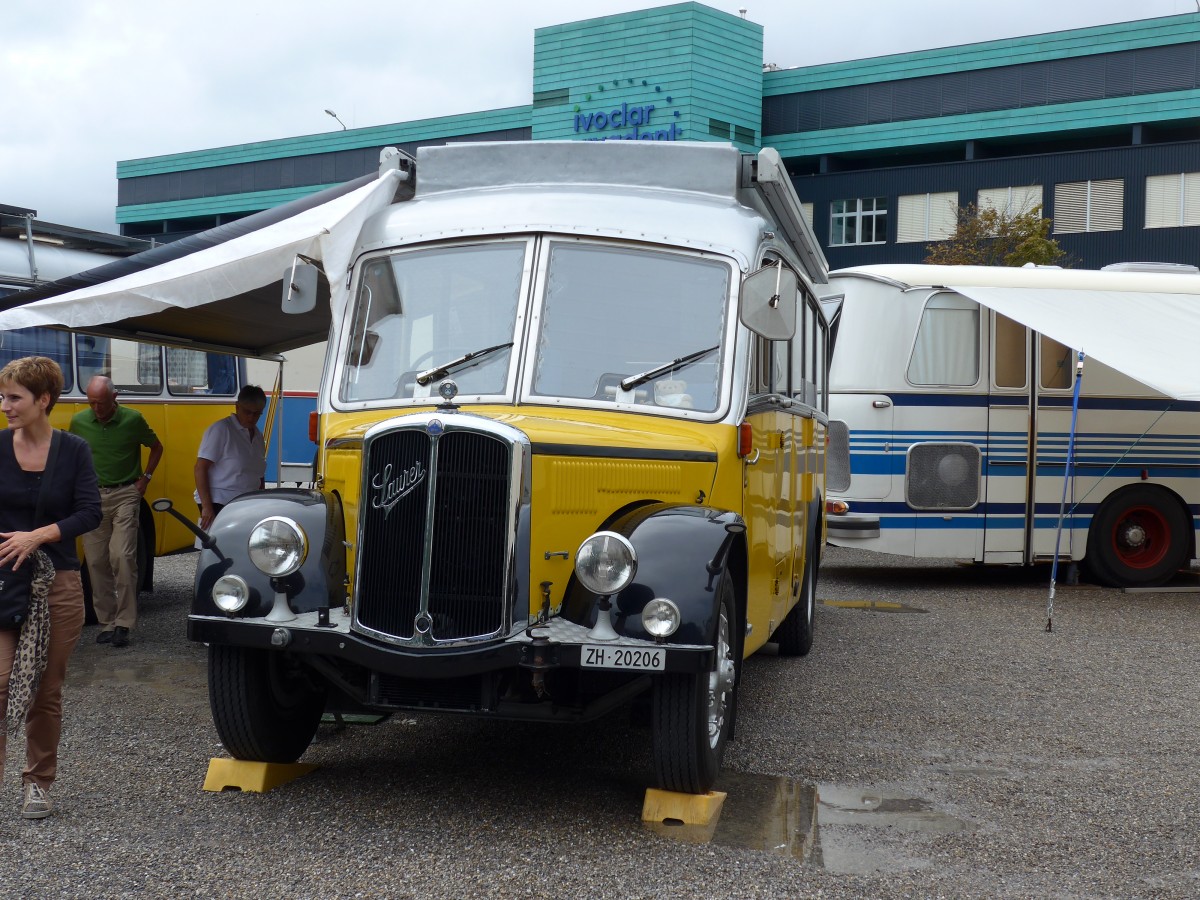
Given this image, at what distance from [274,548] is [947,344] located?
9.25 meters

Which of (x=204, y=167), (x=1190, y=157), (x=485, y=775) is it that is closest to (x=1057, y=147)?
(x=1190, y=157)

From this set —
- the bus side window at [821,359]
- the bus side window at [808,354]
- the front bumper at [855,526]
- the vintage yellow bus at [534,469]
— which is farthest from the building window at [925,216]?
the vintage yellow bus at [534,469]

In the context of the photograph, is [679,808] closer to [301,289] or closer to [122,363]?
[301,289]

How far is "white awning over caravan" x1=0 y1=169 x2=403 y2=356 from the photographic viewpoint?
658 centimetres

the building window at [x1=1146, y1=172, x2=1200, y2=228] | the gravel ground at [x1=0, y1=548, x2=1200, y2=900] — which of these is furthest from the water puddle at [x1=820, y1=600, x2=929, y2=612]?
the building window at [x1=1146, y1=172, x2=1200, y2=228]

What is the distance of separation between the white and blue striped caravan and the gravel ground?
13.4ft

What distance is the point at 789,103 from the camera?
45094 mm

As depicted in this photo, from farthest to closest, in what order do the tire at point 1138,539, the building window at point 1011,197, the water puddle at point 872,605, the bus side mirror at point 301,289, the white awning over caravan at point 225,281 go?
1. the building window at point 1011,197
2. the tire at point 1138,539
3. the water puddle at point 872,605
4. the white awning over caravan at point 225,281
5. the bus side mirror at point 301,289

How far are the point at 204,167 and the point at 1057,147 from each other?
1433 inches

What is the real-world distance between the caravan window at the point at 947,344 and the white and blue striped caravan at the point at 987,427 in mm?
12

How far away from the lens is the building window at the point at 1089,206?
37.3m

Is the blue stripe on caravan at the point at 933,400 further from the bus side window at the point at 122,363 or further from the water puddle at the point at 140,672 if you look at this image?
the water puddle at the point at 140,672

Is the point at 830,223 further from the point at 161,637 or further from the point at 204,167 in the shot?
the point at 161,637

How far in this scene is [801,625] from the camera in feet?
30.7
